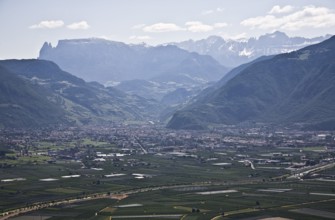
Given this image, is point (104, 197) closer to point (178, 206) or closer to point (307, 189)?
point (178, 206)

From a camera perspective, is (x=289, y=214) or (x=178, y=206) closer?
(x=289, y=214)

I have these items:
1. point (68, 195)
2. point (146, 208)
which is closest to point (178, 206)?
point (146, 208)

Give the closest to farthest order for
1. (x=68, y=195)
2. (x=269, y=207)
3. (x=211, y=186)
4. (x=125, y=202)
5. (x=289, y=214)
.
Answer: (x=289, y=214) < (x=269, y=207) < (x=125, y=202) < (x=68, y=195) < (x=211, y=186)

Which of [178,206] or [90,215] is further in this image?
[178,206]

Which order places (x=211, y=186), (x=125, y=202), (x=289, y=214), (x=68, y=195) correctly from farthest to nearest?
(x=211, y=186), (x=68, y=195), (x=125, y=202), (x=289, y=214)

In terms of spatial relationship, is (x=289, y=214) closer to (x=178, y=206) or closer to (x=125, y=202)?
(x=178, y=206)

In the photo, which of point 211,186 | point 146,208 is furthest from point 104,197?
point 211,186

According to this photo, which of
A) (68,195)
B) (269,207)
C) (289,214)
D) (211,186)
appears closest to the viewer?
(289,214)
